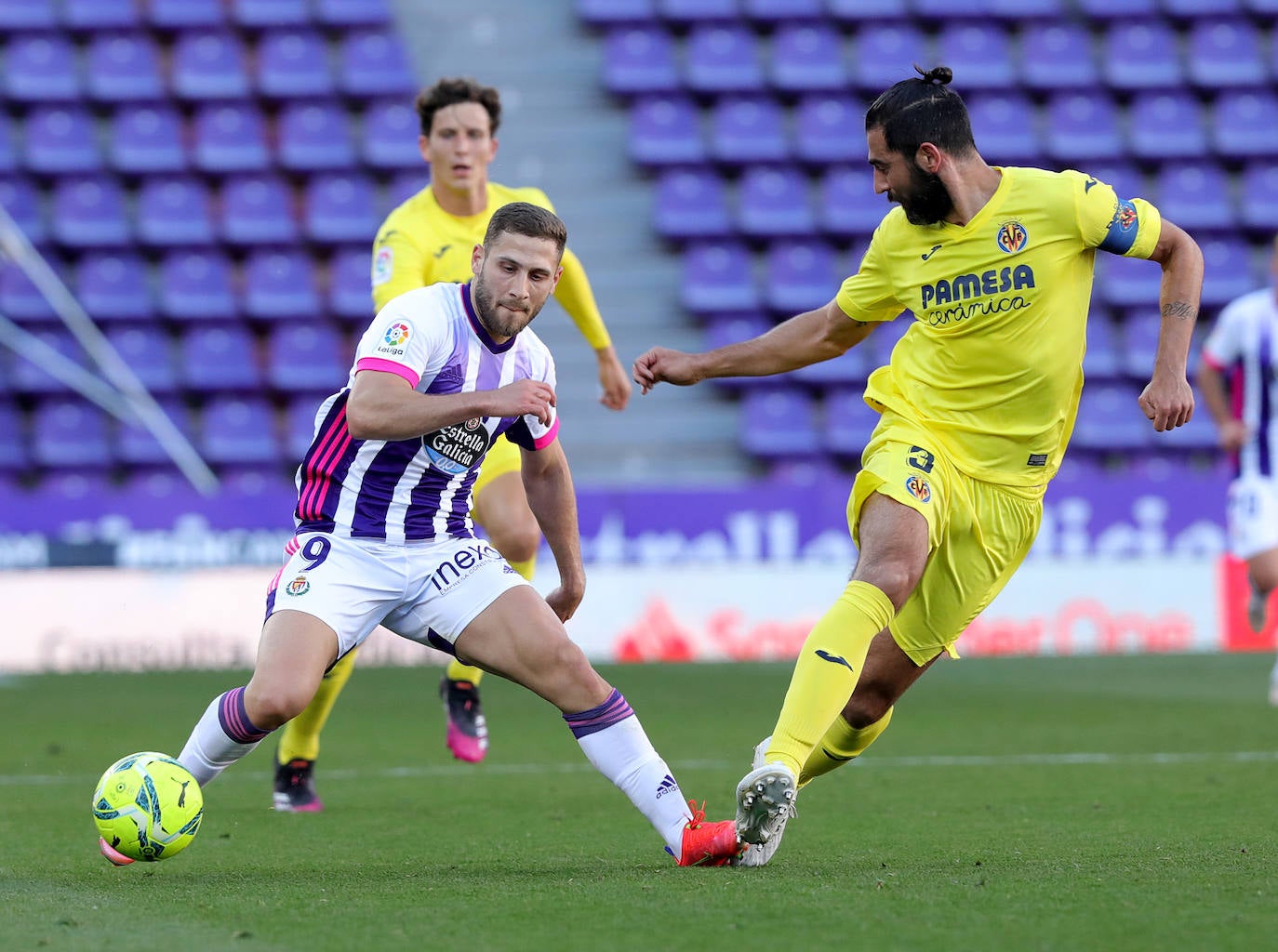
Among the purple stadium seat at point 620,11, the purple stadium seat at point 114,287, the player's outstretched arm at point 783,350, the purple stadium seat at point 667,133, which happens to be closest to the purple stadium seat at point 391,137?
the purple stadium seat at point 667,133

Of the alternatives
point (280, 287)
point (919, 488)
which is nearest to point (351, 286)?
point (280, 287)

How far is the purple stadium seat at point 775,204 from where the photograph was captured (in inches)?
653

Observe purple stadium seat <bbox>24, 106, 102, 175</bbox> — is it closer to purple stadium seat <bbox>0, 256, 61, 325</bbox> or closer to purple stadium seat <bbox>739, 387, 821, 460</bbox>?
purple stadium seat <bbox>0, 256, 61, 325</bbox>

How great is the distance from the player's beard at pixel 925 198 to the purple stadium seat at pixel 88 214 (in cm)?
1292

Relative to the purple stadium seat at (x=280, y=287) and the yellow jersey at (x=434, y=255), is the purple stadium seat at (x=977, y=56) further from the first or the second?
the yellow jersey at (x=434, y=255)

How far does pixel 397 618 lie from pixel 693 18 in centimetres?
1418

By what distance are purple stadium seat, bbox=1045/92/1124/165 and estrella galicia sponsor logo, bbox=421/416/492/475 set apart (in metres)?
13.3

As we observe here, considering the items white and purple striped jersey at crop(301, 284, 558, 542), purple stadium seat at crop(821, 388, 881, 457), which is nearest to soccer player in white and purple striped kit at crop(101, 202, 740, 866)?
white and purple striped jersey at crop(301, 284, 558, 542)

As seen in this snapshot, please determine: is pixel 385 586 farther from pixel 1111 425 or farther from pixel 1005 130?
pixel 1005 130

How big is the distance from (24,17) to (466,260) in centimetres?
1265

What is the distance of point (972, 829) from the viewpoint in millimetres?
5121

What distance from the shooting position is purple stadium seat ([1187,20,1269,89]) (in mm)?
17734

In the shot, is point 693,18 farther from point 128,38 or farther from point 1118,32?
point 128,38

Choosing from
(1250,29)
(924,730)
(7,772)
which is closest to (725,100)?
(1250,29)
